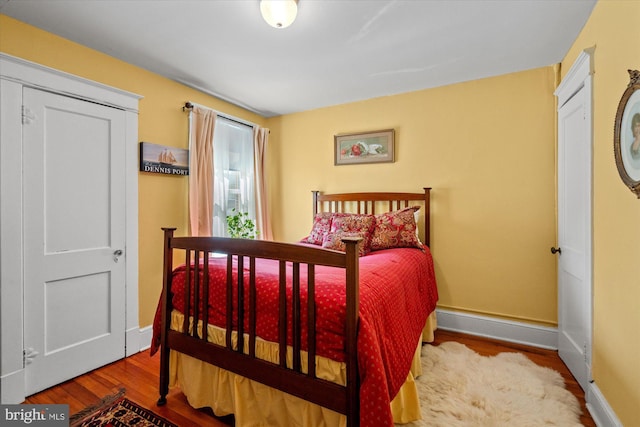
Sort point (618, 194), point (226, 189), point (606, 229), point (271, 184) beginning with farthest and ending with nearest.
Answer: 1. point (271, 184)
2. point (226, 189)
3. point (606, 229)
4. point (618, 194)

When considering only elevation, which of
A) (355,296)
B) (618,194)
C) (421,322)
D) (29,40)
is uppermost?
(29,40)

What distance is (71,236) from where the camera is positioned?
87.0 inches

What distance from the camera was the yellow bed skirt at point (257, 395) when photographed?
141 cm

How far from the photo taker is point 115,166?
2445 mm

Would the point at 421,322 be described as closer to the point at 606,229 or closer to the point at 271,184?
the point at 606,229

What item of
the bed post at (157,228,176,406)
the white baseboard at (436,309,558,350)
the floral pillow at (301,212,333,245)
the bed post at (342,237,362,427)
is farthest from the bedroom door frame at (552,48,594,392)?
the bed post at (157,228,176,406)

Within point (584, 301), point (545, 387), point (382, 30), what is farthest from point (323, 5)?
point (545, 387)

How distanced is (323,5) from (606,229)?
210 centimetres

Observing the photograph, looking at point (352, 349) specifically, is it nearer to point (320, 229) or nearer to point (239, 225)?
point (320, 229)

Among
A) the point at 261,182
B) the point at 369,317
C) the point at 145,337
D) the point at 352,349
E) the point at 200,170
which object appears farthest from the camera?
the point at 261,182

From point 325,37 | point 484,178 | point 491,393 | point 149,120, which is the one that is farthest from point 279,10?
point 491,393

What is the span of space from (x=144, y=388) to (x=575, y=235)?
10.6ft

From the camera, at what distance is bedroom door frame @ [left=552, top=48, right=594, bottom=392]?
1.88 m

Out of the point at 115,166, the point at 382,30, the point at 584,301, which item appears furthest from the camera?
the point at 115,166
